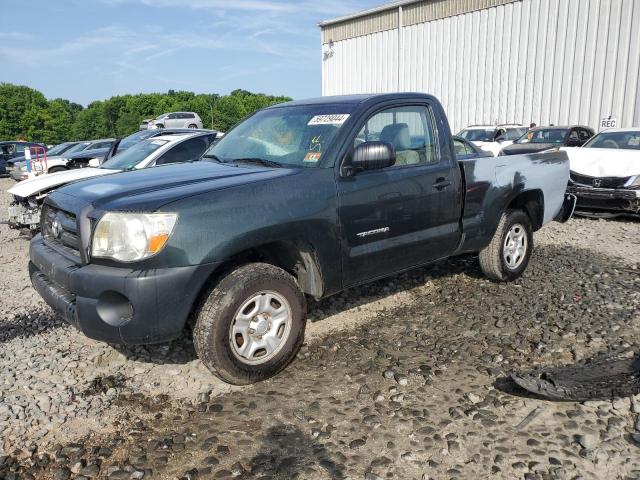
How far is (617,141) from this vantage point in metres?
9.96

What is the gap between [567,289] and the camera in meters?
5.11

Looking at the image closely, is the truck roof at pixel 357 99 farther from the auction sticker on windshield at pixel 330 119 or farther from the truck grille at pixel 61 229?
the truck grille at pixel 61 229

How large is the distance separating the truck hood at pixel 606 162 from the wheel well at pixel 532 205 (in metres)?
4.03

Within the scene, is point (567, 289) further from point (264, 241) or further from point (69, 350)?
point (69, 350)

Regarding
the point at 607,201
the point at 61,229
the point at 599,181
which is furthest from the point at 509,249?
the point at 599,181

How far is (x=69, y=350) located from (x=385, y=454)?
253 cm

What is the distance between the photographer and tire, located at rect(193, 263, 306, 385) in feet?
10.1

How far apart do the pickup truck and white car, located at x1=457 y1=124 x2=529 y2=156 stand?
459 inches

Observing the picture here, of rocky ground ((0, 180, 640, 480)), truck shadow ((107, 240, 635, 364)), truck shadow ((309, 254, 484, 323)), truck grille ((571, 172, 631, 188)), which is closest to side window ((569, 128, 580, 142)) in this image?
truck grille ((571, 172, 631, 188))

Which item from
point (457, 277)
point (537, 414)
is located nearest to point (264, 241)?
point (537, 414)

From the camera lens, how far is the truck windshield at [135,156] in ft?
25.8

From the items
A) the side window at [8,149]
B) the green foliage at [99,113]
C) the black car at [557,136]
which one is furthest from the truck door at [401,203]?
the green foliage at [99,113]

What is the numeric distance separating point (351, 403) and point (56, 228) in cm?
222

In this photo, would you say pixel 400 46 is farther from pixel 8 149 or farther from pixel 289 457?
pixel 289 457
